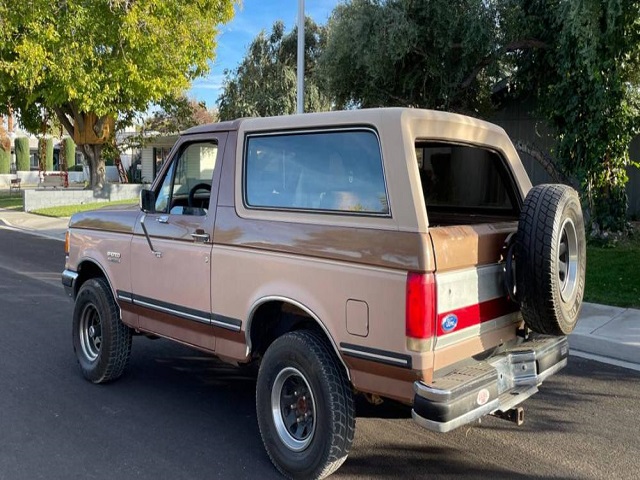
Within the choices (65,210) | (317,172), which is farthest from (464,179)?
(65,210)

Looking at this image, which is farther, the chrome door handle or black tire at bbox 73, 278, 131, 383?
black tire at bbox 73, 278, 131, 383

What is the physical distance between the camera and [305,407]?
370cm

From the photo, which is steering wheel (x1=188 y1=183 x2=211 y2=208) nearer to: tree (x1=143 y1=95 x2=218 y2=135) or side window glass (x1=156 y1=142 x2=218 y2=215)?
side window glass (x1=156 y1=142 x2=218 y2=215)

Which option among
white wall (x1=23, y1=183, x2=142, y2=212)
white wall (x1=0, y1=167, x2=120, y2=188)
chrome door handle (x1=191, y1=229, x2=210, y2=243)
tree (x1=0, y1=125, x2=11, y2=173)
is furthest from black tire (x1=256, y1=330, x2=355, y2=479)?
tree (x1=0, y1=125, x2=11, y2=173)

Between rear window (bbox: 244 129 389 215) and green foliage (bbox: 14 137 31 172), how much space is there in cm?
5346

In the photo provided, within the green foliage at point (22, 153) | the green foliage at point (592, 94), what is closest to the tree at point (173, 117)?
the green foliage at point (592, 94)

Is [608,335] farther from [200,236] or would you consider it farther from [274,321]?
[200,236]

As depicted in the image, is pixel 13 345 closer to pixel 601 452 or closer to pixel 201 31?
pixel 601 452

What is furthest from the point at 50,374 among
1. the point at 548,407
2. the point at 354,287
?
the point at 548,407

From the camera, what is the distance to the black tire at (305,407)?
3.41 meters

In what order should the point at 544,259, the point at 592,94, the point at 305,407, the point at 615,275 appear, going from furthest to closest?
the point at 592,94, the point at 615,275, the point at 305,407, the point at 544,259

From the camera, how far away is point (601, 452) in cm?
408

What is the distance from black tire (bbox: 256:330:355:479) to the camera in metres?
3.41

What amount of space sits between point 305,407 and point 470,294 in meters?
1.24
